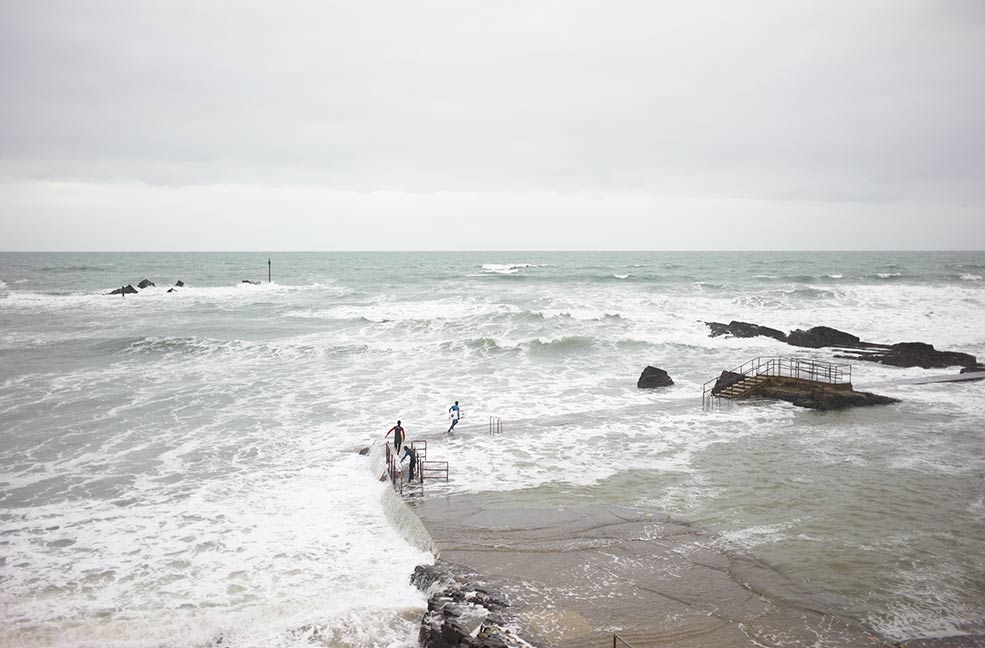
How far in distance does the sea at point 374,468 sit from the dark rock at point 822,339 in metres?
1.45

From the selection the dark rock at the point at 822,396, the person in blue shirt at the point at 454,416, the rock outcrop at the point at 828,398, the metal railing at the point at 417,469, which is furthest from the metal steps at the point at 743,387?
the metal railing at the point at 417,469

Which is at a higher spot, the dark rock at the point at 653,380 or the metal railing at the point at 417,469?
the dark rock at the point at 653,380

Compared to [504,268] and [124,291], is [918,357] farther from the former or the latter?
[504,268]

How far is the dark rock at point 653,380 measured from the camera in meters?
23.7

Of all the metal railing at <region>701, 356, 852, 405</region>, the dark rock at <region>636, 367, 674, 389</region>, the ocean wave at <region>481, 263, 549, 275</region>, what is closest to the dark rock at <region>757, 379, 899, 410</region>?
the metal railing at <region>701, 356, 852, 405</region>

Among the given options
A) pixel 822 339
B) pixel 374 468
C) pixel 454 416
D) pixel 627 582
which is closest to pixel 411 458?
pixel 374 468

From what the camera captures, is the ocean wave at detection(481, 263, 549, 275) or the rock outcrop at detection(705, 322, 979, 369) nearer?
the rock outcrop at detection(705, 322, 979, 369)

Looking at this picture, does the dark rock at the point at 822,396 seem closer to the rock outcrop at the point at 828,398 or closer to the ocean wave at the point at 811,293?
the rock outcrop at the point at 828,398

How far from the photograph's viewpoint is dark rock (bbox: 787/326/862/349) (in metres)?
31.9

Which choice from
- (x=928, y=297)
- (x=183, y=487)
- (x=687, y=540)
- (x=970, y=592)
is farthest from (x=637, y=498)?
(x=928, y=297)

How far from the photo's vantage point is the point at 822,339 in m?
32.2

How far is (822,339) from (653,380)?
14.1 m

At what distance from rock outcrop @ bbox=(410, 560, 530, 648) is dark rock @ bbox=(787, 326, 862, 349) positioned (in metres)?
28.7

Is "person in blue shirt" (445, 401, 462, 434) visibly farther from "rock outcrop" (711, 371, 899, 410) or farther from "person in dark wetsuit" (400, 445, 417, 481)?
"rock outcrop" (711, 371, 899, 410)
